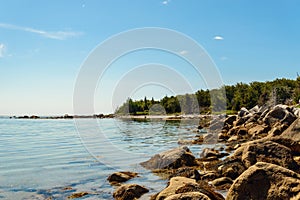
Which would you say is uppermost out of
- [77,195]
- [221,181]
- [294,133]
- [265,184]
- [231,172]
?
[294,133]

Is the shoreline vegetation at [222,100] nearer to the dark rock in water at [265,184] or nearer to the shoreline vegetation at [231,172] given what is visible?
the shoreline vegetation at [231,172]

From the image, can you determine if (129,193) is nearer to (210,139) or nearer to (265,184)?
(265,184)

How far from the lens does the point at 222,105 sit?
86.4m

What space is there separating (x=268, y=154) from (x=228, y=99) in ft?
280

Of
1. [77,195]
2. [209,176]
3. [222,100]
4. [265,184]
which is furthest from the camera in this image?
[222,100]

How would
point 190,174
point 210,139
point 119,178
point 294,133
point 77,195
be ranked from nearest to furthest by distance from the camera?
1. point 77,195
2. point 190,174
3. point 119,178
4. point 294,133
5. point 210,139

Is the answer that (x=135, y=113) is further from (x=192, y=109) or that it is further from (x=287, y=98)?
(x=287, y=98)

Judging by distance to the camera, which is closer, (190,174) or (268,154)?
(268,154)

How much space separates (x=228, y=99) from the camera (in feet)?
305

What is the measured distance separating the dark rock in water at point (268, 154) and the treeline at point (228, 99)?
56.8m

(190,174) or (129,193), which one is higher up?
(190,174)

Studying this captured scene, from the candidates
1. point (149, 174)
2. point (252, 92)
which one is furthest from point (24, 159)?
point (252, 92)

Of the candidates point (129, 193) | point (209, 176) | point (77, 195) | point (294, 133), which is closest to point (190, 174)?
point (209, 176)

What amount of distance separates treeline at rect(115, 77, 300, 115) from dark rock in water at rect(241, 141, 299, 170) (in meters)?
56.8
